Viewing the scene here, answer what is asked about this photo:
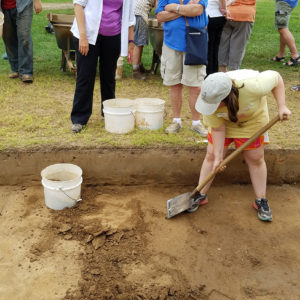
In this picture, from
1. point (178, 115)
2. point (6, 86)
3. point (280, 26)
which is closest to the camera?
point (178, 115)

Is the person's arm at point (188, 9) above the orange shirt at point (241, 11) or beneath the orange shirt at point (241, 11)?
above

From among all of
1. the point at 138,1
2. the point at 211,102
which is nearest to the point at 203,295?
the point at 211,102

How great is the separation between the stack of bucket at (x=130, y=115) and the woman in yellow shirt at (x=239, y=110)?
108 centimetres

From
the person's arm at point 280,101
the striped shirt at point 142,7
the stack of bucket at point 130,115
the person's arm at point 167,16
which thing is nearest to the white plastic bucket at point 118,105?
the stack of bucket at point 130,115

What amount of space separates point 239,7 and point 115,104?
2.22m

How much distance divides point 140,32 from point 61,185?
369 centimetres

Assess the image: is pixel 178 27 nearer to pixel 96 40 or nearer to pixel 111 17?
pixel 111 17

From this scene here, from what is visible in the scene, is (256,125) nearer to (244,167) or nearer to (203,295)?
(244,167)

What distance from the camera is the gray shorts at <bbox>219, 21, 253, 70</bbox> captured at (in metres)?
5.26

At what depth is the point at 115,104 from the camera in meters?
4.36

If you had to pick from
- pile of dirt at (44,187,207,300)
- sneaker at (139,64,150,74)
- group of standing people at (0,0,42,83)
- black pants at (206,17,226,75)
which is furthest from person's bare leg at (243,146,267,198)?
group of standing people at (0,0,42,83)

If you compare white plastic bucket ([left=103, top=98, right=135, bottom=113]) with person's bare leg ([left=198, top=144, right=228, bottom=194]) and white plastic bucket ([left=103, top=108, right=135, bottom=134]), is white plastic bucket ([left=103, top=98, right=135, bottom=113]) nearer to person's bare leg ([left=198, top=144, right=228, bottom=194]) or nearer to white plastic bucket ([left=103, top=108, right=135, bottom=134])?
white plastic bucket ([left=103, top=108, right=135, bottom=134])

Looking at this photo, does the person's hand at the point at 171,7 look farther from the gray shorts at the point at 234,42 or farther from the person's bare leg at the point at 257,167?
the gray shorts at the point at 234,42

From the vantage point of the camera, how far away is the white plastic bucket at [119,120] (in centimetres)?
410
